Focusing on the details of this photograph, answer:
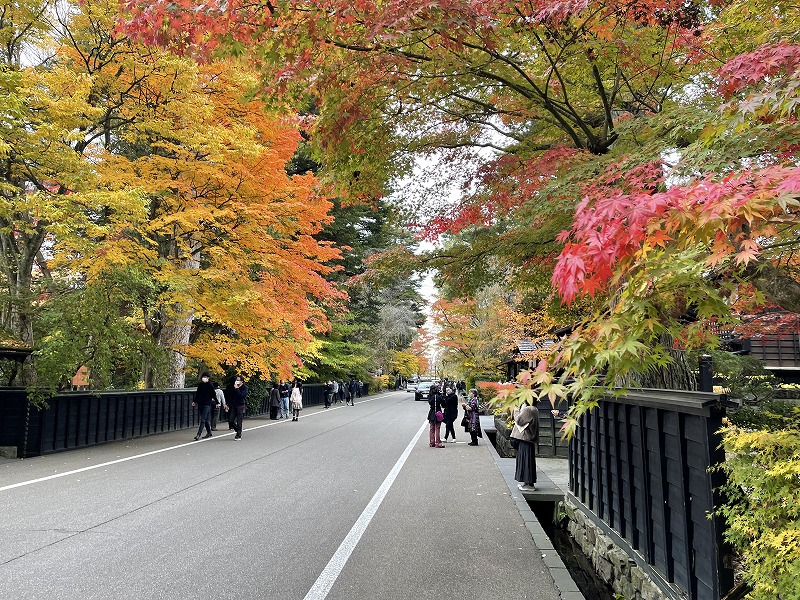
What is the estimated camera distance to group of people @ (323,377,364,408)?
113 feet

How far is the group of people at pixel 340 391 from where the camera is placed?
113ft

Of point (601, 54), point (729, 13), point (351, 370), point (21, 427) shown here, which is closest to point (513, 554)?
point (601, 54)

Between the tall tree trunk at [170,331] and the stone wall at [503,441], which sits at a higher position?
the tall tree trunk at [170,331]

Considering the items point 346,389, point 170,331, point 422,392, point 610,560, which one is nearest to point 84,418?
point 170,331

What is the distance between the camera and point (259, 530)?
6.03 meters

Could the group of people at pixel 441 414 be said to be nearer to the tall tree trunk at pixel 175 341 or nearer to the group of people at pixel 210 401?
the group of people at pixel 210 401

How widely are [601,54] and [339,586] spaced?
635 centimetres

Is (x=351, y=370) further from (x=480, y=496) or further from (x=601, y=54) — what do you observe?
(x=601, y=54)

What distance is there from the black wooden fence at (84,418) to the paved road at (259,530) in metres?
0.72

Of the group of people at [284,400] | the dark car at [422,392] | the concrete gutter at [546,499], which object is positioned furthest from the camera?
the dark car at [422,392]

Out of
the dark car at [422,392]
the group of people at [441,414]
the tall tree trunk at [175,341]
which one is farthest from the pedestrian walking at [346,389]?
the group of people at [441,414]

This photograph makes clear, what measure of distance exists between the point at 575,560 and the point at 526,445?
2.12 m

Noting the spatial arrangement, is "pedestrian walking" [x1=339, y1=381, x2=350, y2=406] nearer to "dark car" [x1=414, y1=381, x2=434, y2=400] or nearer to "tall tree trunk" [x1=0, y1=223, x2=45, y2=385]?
"dark car" [x1=414, y1=381, x2=434, y2=400]

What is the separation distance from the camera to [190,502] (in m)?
7.29
